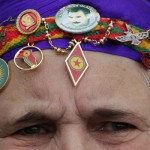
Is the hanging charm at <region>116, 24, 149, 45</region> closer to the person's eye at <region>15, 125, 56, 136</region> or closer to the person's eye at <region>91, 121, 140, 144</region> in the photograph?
the person's eye at <region>91, 121, 140, 144</region>

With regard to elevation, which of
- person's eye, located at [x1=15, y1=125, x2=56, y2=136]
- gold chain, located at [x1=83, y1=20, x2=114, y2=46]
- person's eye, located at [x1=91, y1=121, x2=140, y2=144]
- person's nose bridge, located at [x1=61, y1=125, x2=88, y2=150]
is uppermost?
gold chain, located at [x1=83, y1=20, x2=114, y2=46]

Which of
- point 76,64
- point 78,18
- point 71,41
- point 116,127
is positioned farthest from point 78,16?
point 116,127

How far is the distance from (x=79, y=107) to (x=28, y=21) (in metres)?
0.50

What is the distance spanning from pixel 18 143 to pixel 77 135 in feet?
1.04

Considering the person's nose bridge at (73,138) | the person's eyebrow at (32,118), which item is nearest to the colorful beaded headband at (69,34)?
the person's eyebrow at (32,118)

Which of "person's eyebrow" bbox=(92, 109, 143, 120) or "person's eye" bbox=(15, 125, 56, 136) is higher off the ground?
"person's eyebrow" bbox=(92, 109, 143, 120)

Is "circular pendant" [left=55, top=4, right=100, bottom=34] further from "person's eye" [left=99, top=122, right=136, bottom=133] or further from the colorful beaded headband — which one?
"person's eye" [left=99, top=122, right=136, bottom=133]

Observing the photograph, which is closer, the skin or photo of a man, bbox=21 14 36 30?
the skin

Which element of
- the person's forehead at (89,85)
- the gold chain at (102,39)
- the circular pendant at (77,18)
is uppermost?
the circular pendant at (77,18)

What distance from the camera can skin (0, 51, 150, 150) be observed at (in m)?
1.88

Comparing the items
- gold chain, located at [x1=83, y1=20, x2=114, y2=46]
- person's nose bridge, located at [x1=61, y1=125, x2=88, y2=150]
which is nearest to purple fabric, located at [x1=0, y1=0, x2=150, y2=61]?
gold chain, located at [x1=83, y1=20, x2=114, y2=46]

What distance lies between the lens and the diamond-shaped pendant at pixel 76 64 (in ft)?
6.13

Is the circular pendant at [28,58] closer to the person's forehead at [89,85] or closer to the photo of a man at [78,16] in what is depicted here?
the person's forehead at [89,85]

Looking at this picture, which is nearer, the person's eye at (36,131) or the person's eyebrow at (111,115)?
the person's eyebrow at (111,115)
